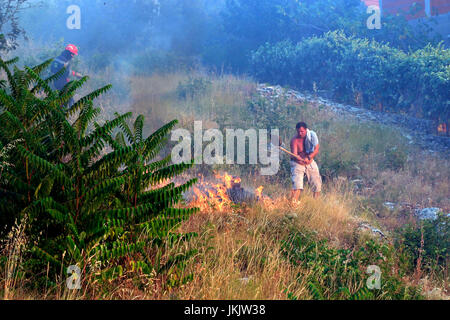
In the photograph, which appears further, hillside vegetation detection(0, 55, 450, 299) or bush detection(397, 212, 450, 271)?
bush detection(397, 212, 450, 271)

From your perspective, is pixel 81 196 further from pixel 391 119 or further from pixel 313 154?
pixel 391 119

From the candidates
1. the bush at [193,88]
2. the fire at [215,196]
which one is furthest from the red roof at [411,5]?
the fire at [215,196]

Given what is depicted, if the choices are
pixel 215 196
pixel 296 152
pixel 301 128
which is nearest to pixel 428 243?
pixel 296 152

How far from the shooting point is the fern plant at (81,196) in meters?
2.61

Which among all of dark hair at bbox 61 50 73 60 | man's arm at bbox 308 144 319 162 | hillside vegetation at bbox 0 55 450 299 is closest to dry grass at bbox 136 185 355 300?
hillside vegetation at bbox 0 55 450 299

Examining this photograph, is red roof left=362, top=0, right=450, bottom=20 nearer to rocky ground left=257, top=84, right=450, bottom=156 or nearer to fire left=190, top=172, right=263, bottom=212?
rocky ground left=257, top=84, right=450, bottom=156

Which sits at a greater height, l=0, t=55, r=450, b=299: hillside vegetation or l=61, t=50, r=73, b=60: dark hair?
l=61, t=50, r=73, b=60: dark hair

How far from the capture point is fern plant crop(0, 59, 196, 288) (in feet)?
8.55

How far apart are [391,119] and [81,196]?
485 inches

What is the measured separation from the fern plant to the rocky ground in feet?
34.0

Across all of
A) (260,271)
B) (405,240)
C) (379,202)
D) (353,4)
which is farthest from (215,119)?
(353,4)

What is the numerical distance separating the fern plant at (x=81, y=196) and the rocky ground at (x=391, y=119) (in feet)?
34.0

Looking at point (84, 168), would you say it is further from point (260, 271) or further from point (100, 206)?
point (260, 271)

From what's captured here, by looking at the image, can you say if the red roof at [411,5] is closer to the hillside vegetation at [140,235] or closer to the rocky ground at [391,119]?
the rocky ground at [391,119]
